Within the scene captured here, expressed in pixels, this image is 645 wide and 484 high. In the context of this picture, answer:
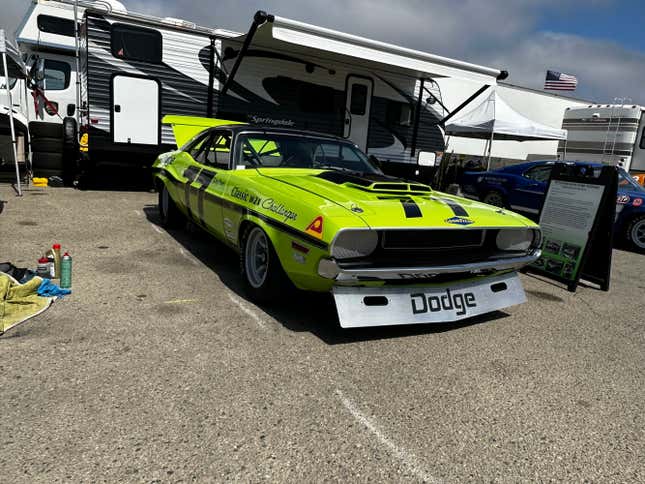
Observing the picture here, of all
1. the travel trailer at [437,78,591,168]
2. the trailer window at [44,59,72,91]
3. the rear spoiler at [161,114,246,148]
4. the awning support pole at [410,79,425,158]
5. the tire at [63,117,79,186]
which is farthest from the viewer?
the travel trailer at [437,78,591,168]

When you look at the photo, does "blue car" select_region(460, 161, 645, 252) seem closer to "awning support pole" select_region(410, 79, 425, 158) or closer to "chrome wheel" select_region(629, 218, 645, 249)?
"chrome wheel" select_region(629, 218, 645, 249)

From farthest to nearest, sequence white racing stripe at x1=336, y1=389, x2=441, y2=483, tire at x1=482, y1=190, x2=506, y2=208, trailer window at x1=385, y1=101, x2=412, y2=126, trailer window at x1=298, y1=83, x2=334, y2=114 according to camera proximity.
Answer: trailer window at x1=385, y1=101, x2=412, y2=126, trailer window at x1=298, y1=83, x2=334, y2=114, tire at x1=482, y1=190, x2=506, y2=208, white racing stripe at x1=336, y1=389, x2=441, y2=483

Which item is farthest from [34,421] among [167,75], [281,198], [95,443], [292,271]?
[167,75]

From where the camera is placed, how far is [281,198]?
3.37 meters

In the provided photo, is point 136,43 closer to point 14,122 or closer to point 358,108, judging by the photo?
point 14,122

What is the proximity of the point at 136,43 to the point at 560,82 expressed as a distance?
17.9m

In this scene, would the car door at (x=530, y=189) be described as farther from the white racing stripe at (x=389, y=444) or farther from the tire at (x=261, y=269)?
the white racing stripe at (x=389, y=444)

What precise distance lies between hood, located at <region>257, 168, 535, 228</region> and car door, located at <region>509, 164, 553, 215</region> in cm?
479

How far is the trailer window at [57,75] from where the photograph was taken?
10.6m

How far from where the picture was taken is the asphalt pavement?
203cm

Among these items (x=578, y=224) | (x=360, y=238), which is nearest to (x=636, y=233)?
(x=578, y=224)

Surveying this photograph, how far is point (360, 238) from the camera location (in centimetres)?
302

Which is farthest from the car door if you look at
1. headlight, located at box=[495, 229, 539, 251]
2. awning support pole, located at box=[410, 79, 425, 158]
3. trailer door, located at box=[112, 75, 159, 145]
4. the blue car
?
trailer door, located at box=[112, 75, 159, 145]

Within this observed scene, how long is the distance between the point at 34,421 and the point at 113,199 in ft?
22.2
